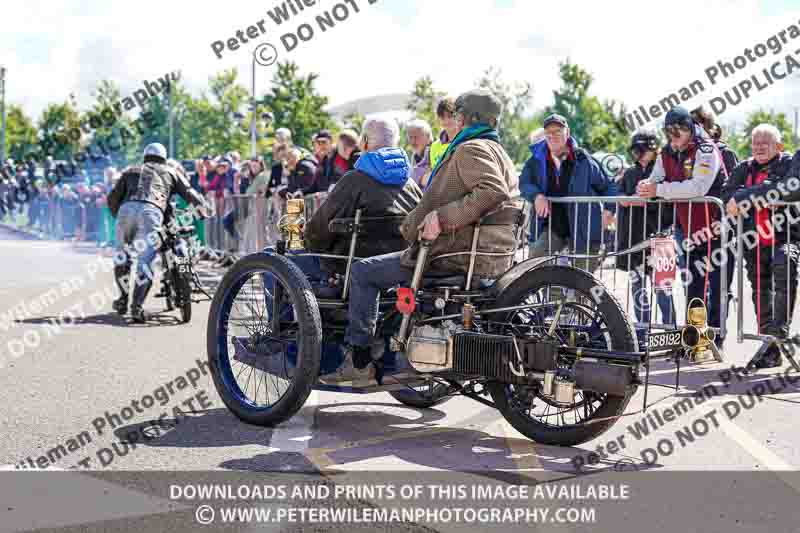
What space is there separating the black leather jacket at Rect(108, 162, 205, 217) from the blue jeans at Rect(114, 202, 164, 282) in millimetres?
99

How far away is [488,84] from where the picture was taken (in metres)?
68.1

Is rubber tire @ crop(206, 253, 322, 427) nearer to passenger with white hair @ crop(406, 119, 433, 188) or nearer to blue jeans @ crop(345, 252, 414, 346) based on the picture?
blue jeans @ crop(345, 252, 414, 346)

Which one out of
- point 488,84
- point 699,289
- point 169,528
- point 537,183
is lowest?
point 169,528

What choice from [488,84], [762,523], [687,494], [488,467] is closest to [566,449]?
[488,467]

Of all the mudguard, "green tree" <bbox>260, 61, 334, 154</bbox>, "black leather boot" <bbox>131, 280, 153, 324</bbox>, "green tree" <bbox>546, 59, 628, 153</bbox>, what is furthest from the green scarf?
"green tree" <bbox>546, 59, 628, 153</bbox>

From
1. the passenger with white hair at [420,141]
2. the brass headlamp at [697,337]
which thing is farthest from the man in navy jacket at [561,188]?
the brass headlamp at [697,337]

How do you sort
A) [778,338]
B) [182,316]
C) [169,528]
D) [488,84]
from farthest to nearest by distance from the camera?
[488,84] → [182,316] → [778,338] → [169,528]

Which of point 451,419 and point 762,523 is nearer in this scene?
point 762,523

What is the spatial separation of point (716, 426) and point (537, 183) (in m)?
3.29

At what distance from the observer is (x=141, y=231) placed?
11383 millimetres

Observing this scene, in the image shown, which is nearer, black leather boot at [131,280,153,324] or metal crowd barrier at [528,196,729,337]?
metal crowd barrier at [528,196,729,337]

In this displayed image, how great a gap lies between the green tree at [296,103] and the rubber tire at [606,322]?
136 feet

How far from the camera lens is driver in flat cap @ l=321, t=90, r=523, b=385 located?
18.3 feet

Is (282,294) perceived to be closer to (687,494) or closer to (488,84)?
(687,494)
